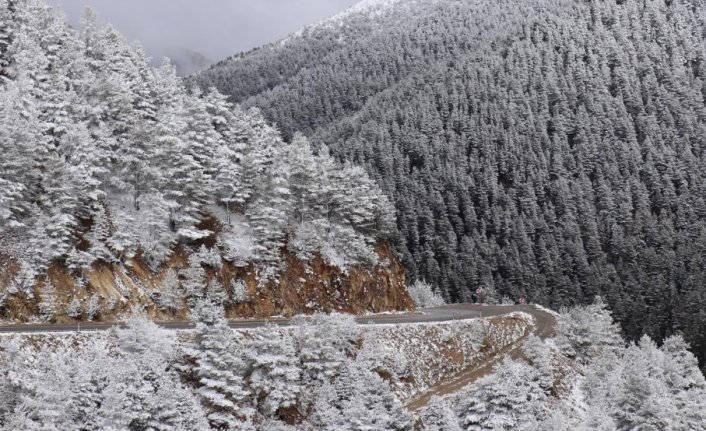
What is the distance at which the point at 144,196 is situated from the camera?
52906 millimetres

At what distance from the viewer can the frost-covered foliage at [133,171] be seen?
48.4 meters

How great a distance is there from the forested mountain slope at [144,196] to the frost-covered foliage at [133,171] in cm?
16

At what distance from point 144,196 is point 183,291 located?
855cm

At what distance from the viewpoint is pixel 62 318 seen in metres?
44.4

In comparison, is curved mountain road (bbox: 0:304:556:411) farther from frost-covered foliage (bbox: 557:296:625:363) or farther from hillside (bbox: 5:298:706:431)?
frost-covered foliage (bbox: 557:296:625:363)

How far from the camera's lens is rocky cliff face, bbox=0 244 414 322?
146 ft

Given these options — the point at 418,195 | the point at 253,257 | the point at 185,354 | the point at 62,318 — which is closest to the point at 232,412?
the point at 185,354

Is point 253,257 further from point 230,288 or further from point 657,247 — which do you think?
point 657,247

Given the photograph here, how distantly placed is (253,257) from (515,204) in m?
123

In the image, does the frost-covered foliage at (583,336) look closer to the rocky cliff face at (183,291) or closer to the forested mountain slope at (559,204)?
the rocky cliff face at (183,291)

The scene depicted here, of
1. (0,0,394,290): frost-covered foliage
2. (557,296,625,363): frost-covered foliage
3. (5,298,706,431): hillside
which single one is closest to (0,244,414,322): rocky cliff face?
(0,0,394,290): frost-covered foliage

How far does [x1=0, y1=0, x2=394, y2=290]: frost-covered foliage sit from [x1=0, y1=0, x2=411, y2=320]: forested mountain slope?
6.4 inches

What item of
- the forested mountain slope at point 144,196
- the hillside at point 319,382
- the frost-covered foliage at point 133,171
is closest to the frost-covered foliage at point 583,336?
the hillside at point 319,382

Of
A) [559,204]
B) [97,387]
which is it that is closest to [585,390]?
[97,387]
